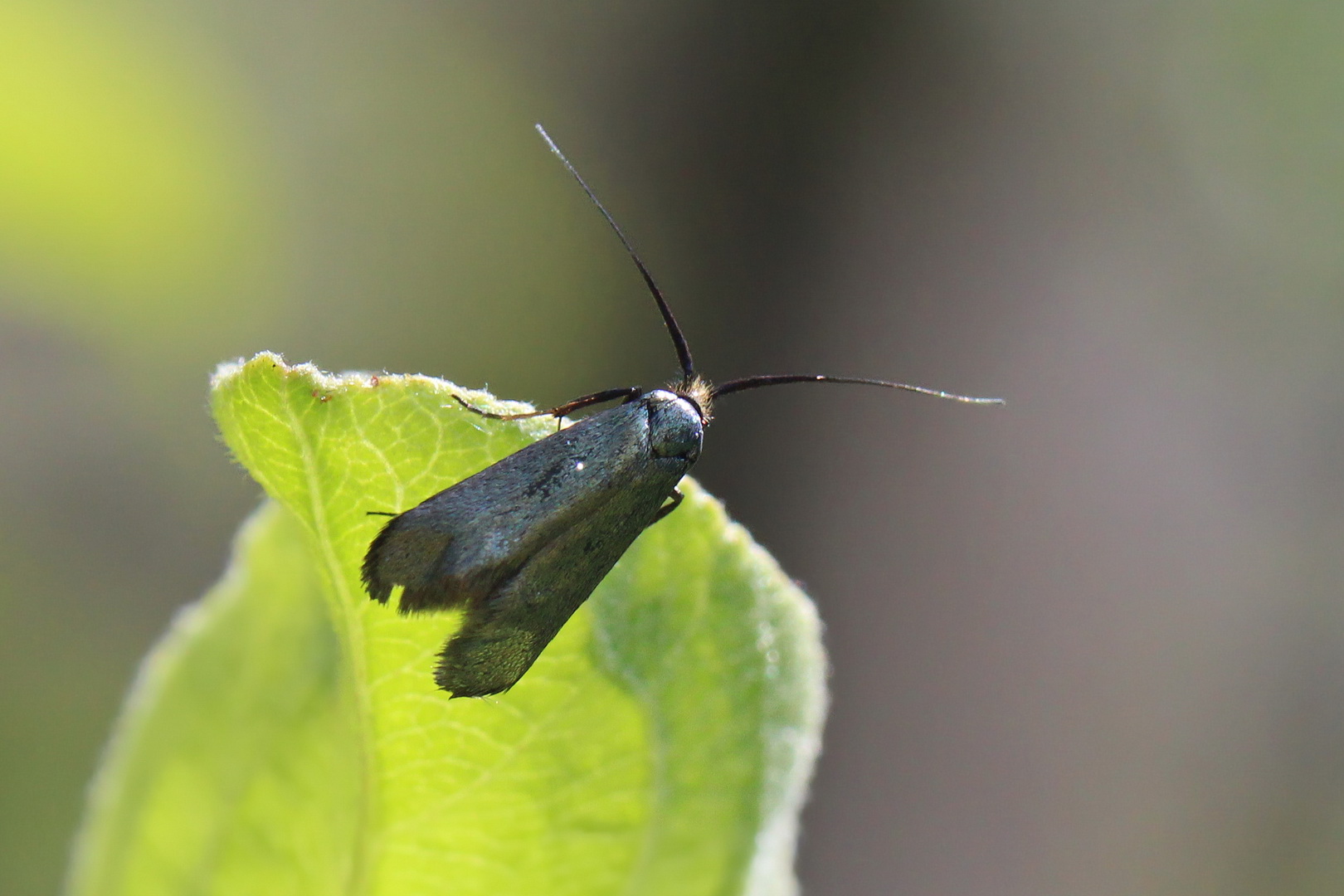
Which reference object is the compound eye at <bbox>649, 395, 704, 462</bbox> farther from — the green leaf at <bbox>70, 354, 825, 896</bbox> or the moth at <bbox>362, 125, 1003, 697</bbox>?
the green leaf at <bbox>70, 354, 825, 896</bbox>

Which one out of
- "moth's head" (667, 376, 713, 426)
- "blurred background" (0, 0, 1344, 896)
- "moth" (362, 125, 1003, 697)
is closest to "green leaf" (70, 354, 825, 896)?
"moth" (362, 125, 1003, 697)

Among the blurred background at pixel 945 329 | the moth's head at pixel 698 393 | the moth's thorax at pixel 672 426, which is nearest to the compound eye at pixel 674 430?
the moth's thorax at pixel 672 426

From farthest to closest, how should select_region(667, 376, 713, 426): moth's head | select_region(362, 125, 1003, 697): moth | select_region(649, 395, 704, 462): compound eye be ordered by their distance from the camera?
1. select_region(667, 376, 713, 426): moth's head
2. select_region(649, 395, 704, 462): compound eye
3. select_region(362, 125, 1003, 697): moth

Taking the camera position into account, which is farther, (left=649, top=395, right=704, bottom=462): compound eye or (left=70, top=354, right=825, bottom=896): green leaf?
(left=649, top=395, right=704, bottom=462): compound eye

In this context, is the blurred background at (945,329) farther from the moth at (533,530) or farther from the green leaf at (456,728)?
the green leaf at (456,728)

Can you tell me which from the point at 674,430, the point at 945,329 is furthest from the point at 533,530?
the point at 945,329

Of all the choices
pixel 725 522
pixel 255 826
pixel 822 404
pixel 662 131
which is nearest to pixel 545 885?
pixel 255 826
